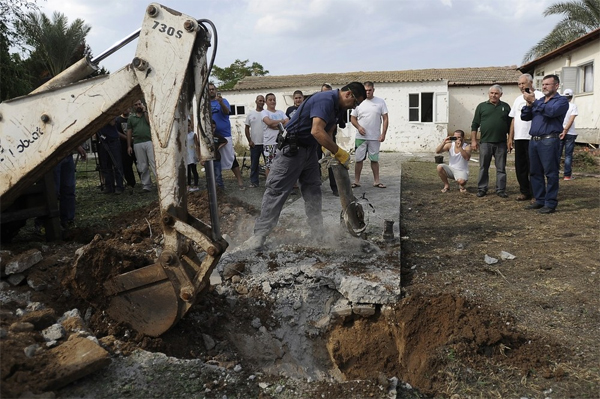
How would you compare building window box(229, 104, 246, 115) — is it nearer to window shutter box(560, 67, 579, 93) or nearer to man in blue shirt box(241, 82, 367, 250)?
window shutter box(560, 67, 579, 93)

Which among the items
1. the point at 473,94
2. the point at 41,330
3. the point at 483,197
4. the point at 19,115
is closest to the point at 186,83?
the point at 19,115

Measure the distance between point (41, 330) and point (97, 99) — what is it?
5.15 feet

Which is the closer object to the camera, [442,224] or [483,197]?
[442,224]

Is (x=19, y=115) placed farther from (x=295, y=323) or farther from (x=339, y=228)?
(x=339, y=228)

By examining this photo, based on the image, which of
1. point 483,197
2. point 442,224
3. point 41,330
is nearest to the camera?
point 41,330

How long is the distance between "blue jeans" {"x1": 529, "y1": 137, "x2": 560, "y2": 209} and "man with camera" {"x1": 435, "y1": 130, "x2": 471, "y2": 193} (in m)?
1.51

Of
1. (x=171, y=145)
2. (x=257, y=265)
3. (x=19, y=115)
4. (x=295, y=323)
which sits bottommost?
(x=295, y=323)

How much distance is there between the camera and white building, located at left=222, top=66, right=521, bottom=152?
2078 centimetres

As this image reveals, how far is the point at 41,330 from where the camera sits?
9.68 ft

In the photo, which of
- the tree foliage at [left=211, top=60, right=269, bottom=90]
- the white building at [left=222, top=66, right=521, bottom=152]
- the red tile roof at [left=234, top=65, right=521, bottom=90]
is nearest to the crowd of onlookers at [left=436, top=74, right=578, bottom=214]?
the white building at [left=222, top=66, right=521, bottom=152]

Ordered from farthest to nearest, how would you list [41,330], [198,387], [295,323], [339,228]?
[339,228]
[295,323]
[41,330]
[198,387]

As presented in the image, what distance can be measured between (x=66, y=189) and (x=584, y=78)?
18.0 m

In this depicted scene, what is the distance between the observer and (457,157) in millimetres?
8336

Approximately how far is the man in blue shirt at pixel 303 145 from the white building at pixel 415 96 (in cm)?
1672
